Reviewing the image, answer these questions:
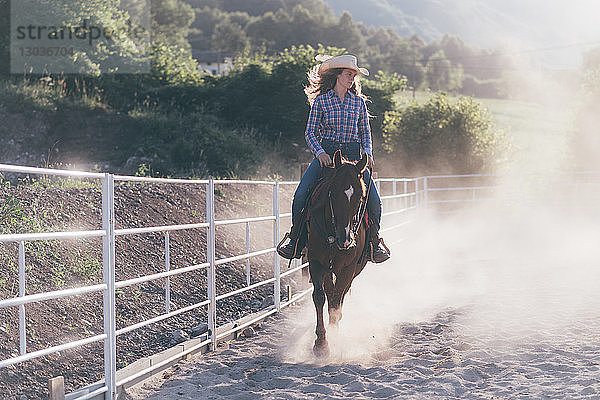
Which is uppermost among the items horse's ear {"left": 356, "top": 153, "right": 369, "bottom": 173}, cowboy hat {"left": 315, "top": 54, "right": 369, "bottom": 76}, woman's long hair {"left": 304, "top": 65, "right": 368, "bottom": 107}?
cowboy hat {"left": 315, "top": 54, "right": 369, "bottom": 76}

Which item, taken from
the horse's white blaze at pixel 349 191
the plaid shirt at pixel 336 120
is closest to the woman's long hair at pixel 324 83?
the plaid shirt at pixel 336 120

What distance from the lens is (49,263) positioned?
23.1ft

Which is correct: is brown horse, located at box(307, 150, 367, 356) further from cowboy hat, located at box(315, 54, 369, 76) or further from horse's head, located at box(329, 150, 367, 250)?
cowboy hat, located at box(315, 54, 369, 76)

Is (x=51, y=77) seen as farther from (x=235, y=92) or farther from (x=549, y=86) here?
(x=549, y=86)

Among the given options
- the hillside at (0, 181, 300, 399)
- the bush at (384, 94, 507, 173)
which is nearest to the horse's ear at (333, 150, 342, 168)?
the hillside at (0, 181, 300, 399)

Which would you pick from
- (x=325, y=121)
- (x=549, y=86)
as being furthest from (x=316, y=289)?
(x=549, y=86)

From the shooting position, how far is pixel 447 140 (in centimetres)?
2720

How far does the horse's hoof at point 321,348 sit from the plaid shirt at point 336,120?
68.8 inches

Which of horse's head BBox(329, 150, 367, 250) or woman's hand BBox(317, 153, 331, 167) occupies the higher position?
woman's hand BBox(317, 153, 331, 167)

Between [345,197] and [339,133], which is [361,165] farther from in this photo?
[339,133]

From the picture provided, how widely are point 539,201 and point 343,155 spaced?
23636 millimetres

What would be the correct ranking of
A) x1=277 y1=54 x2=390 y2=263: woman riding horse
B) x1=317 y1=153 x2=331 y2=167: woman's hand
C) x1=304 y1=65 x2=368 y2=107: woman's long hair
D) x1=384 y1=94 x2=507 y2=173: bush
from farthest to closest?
x1=384 y1=94 x2=507 y2=173: bush < x1=304 y1=65 x2=368 y2=107: woman's long hair < x1=277 y1=54 x2=390 y2=263: woman riding horse < x1=317 y1=153 x2=331 y2=167: woman's hand

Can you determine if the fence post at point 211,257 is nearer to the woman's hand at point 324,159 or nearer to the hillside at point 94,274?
the hillside at point 94,274

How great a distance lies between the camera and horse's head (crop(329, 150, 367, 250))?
5.66 metres
